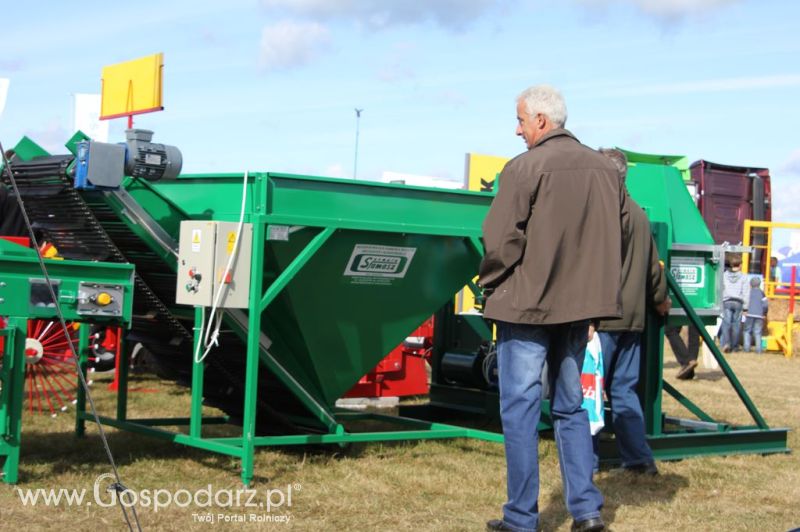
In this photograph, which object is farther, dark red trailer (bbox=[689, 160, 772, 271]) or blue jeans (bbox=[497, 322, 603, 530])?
dark red trailer (bbox=[689, 160, 772, 271])

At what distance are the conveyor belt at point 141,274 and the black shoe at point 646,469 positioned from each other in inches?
85.2

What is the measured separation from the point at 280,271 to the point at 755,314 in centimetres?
1336

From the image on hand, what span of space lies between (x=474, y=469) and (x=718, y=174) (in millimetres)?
16592

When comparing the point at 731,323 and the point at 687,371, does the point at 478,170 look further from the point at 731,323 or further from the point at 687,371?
the point at 687,371

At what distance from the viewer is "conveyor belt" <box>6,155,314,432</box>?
6188mm

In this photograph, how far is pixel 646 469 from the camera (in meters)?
6.62

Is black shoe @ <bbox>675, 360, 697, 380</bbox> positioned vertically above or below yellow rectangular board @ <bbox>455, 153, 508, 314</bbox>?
below

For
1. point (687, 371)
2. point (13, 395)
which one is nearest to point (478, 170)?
point (687, 371)

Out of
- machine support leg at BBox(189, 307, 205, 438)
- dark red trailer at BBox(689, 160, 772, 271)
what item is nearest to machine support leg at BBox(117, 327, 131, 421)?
machine support leg at BBox(189, 307, 205, 438)

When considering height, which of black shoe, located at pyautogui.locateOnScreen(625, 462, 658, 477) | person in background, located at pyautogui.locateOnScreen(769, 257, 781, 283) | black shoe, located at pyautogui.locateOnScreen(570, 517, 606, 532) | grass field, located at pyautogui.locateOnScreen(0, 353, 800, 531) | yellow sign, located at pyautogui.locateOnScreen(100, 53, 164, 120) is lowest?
grass field, located at pyautogui.locateOnScreen(0, 353, 800, 531)

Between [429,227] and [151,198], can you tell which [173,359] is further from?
[429,227]

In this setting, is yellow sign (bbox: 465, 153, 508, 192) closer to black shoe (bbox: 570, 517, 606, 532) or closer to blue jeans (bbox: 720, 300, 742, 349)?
blue jeans (bbox: 720, 300, 742, 349)

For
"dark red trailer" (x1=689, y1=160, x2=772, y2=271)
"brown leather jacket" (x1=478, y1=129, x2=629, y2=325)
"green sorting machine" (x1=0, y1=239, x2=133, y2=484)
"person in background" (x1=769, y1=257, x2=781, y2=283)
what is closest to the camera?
"brown leather jacket" (x1=478, y1=129, x2=629, y2=325)

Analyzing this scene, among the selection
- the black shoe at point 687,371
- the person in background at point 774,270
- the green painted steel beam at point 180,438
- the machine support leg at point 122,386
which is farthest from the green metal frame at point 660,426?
the person in background at point 774,270
